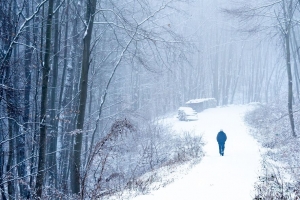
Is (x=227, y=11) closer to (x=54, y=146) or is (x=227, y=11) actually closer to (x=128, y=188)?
(x=128, y=188)

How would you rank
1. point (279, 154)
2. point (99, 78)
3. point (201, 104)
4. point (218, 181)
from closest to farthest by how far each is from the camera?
point (218, 181) < point (279, 154) < point (99, 78) < point (201, 104)

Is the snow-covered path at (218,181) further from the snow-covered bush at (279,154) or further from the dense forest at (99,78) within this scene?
the dense forest at (99,78)

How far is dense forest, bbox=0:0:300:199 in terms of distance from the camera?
746cm

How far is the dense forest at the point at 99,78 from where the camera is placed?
7.46m

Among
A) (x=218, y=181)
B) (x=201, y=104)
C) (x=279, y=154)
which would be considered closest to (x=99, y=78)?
(x=279, y=154)

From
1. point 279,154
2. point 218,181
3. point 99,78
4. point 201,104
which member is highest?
point 99,78

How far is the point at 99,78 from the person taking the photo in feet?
63.9

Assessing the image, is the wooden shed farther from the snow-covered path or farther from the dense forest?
the snow-covered path

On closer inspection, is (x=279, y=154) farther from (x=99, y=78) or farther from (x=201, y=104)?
(x=201, y=104)

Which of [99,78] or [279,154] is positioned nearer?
[279,154]

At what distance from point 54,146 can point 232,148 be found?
33.4 ft

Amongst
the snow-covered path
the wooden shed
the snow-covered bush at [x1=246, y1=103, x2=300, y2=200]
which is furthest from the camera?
the wooden shed

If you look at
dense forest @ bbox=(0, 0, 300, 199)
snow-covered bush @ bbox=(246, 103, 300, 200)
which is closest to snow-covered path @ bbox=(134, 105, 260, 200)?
snow-covered bush @ bbox=(246, 103, 300, 200)

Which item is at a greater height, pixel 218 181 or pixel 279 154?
pixel 218 181
